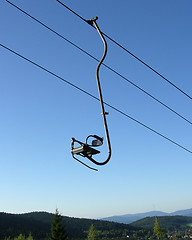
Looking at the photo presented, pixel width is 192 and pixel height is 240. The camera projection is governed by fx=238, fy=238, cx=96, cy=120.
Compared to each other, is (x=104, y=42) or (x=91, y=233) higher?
(x=104, y=42)

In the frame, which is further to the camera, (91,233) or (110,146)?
(91,233)

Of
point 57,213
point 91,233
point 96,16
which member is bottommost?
point 91,233

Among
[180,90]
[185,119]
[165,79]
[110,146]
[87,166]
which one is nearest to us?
[110,146]

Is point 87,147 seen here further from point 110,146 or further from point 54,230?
point 54,230

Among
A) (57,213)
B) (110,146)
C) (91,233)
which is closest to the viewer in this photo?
(110,146)

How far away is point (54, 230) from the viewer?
59.1 m

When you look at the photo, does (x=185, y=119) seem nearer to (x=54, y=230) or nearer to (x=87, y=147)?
(x=87, y=147)

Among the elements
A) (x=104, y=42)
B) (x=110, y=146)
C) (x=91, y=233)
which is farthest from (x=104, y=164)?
(x=91, y=233)

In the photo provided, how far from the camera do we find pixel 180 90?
10.6 m

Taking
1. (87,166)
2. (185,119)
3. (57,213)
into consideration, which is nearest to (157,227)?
(57,213)

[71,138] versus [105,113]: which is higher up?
[105,113]

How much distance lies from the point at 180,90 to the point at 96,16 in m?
6.14

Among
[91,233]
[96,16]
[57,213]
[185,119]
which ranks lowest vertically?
[91,233]

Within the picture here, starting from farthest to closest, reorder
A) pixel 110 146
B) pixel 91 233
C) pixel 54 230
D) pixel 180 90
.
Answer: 1. pixel 91 233
2. pixel 54 230
3. pixel 180 90
4. pixel 110 146
